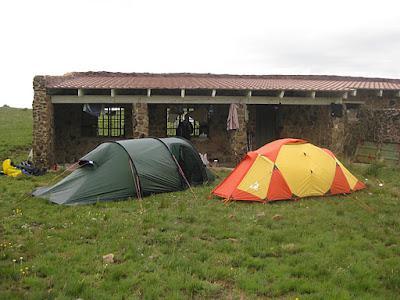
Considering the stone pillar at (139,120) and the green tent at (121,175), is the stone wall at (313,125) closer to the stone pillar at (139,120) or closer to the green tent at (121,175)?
the stone pillar at (139,120)

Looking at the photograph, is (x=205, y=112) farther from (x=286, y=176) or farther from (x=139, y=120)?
(x=286, y=176)

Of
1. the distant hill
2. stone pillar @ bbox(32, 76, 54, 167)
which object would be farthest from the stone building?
the distant hill

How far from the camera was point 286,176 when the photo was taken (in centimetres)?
849

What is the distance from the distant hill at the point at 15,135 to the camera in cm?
1548

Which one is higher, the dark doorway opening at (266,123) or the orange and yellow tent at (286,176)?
the dark doorway opening at (266,123)

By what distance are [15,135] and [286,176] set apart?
1376cm

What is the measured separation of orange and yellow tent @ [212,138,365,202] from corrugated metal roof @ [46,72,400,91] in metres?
5.53

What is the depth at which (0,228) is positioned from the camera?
6547mm

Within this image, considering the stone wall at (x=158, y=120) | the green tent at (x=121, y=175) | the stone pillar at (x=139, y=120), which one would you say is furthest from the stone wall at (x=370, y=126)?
the green tent at (x=121, y=175)

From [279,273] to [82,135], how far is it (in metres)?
12.6

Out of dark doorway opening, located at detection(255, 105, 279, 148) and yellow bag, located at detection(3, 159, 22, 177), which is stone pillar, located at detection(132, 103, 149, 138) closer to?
yellow bag, located at detection(3, 159, 22, 177)

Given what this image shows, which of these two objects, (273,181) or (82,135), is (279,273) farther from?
(82,135)

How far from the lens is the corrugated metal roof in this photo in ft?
46.0

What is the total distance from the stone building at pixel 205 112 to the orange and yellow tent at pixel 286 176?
5.40 m
